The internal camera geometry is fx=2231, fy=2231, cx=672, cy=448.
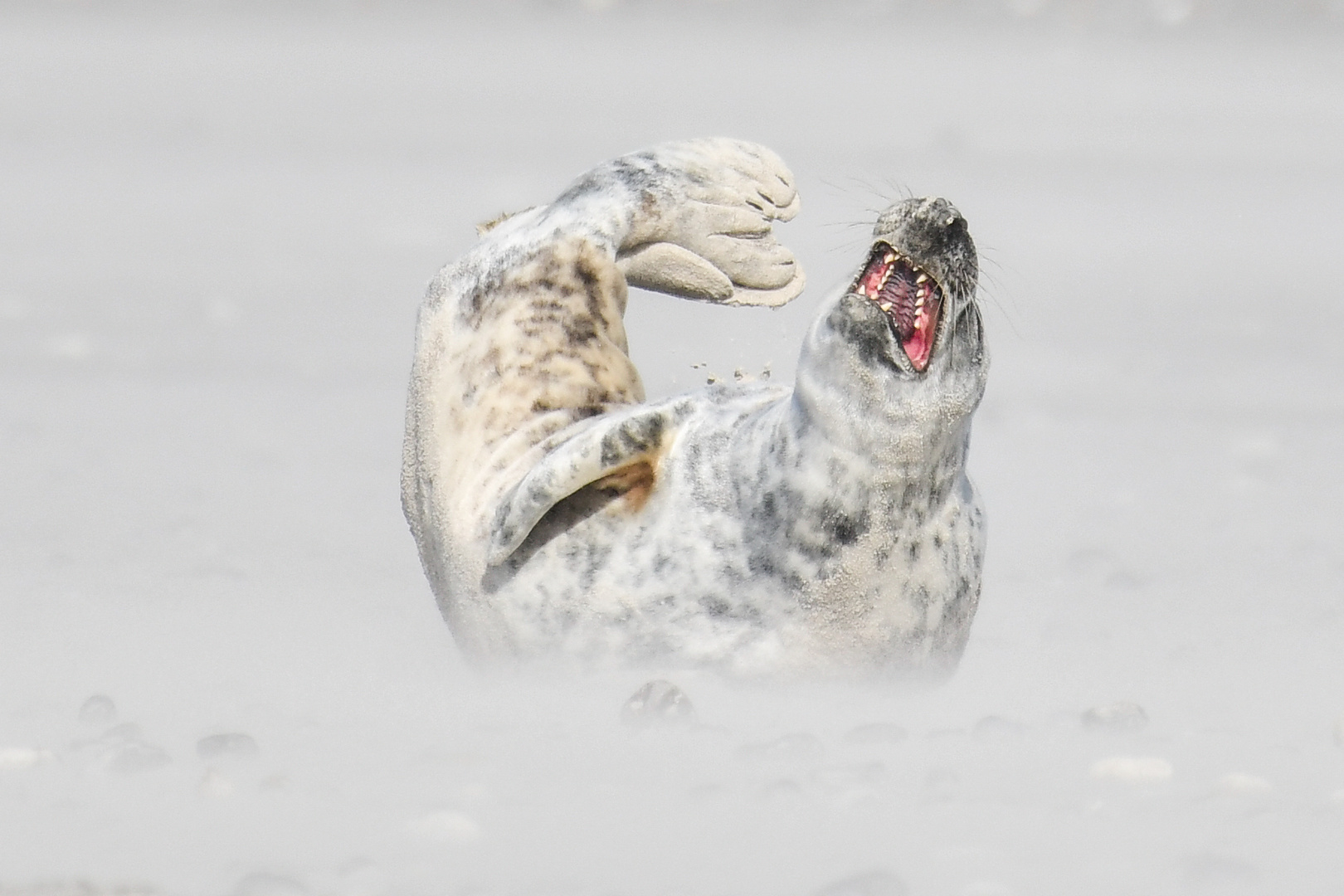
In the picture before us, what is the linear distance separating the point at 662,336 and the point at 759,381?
334 cm

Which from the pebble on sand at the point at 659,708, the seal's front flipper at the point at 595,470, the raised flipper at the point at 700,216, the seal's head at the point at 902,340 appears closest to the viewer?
the seal's head at the point at 902,340

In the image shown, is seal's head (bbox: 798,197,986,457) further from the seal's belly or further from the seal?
the seal's belly

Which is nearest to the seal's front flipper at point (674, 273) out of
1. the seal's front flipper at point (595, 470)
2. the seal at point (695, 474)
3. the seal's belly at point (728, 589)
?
the seal at point (695, 474)

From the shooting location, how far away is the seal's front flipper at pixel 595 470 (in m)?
4.51

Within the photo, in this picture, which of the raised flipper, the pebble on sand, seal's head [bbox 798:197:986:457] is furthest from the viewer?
the raised flipper

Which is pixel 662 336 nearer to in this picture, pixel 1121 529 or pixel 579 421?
pixel 1121 529

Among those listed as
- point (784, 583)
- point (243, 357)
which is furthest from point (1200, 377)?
point (784, 583)

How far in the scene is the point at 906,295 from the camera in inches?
168

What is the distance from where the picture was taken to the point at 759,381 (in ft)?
16.1

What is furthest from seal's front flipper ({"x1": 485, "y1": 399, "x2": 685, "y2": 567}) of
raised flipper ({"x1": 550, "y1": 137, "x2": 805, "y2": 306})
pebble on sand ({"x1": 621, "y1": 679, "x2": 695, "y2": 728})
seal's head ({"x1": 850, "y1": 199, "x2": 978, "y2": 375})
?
raised flipper ({"x1": 550, "y1": 137, "x2": 805, "y2": 306})

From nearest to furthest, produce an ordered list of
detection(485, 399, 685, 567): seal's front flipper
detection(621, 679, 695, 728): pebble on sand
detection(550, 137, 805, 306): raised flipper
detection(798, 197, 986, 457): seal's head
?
detection(798, 197, 986, 457): seal's head, detection(621, 679, 695, 728): pebble on sand, detection(485, 399, 685, 567): seal's front flipper, detection(550, 137, 805, 306): raised flipper

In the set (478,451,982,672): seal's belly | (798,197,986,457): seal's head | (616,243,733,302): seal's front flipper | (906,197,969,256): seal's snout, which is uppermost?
(616,243,733,302): seal's front flipper

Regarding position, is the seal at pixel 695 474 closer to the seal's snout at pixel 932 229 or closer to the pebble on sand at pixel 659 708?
the seal's snout at pixel 932 229

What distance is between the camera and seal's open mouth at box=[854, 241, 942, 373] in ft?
13.9
